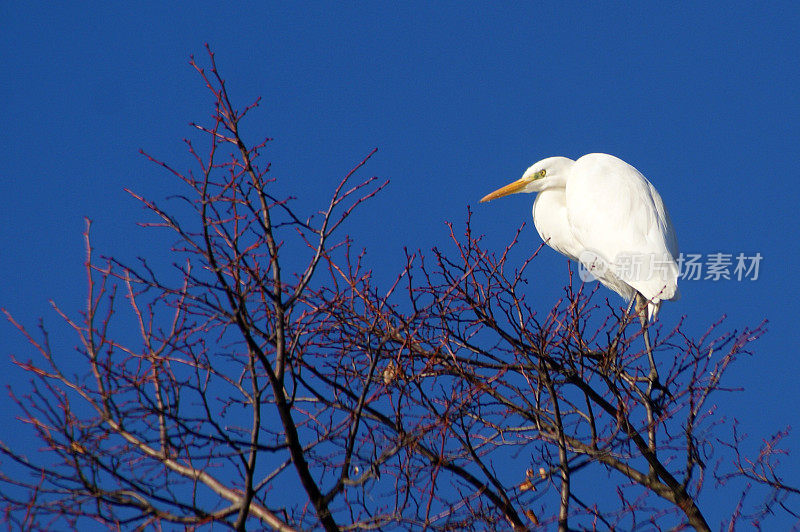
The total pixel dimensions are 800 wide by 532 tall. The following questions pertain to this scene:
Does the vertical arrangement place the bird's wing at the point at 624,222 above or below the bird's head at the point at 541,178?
below

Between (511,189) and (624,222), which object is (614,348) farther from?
(511,189)

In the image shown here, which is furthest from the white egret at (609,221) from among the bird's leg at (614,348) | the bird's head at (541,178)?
the bird's leg at (614,348)

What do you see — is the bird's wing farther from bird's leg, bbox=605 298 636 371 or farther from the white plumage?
bird's leg, bbox=605 298 636 371

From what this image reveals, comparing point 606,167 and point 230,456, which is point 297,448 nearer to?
point 230,456

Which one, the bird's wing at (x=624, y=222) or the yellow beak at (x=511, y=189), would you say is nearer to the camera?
the bird's wing at (x=624, y=222)

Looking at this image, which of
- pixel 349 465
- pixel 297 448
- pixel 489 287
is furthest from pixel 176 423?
pixel 489 287

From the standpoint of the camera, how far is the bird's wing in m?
6.15

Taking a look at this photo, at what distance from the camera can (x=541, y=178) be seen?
7.32 m

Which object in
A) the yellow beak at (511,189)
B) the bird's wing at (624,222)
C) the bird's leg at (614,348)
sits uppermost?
the yellow beak at (511,189)

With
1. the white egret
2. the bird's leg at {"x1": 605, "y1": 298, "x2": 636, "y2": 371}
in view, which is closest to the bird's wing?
the white egret

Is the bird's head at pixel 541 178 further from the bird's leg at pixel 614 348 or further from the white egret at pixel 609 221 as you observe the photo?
the bird's leg at pixel 614 348

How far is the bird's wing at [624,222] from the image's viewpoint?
6148 millimetres

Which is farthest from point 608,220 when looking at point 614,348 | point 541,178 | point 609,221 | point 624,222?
point 614,348

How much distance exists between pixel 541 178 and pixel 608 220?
3.26 ft
